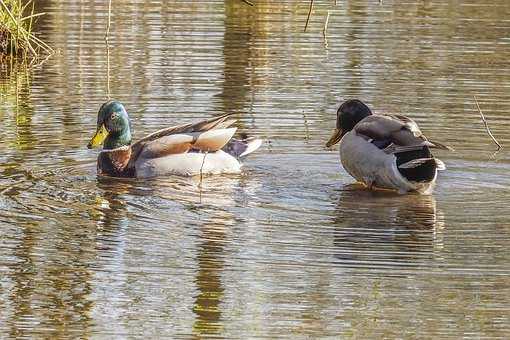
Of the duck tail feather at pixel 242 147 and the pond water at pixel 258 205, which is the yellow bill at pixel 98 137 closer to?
the pond water at pixel 258 205

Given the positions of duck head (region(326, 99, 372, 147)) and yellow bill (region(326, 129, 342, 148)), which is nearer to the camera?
duck head (region(326, 99, 372, 147))

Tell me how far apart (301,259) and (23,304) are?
1811 mm

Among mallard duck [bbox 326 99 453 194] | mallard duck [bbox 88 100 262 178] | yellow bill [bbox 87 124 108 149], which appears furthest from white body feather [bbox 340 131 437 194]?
yellow bill [bbox 87 124 108 149]

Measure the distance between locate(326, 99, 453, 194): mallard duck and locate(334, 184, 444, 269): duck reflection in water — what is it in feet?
0.40

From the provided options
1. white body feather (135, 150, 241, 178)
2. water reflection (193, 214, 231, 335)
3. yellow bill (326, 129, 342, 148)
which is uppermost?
yellow bill (326, 129, 342, 148)

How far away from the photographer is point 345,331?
24.4ft

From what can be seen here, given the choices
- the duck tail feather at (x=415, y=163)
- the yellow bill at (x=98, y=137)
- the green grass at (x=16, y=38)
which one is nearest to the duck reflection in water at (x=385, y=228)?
the duck tail feather at (x=415, y=163)

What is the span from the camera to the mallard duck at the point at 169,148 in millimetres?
11922

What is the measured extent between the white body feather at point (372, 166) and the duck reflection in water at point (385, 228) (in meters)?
0.09

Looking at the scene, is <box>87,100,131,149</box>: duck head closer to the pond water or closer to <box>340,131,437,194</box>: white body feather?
the pond water

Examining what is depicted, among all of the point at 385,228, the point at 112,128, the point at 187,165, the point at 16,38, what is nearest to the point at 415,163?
the point at 385,228

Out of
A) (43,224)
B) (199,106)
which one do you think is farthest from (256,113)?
(43,224)

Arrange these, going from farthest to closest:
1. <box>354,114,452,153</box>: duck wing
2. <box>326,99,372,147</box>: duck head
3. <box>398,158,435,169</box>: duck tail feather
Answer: <box>326,99,372,147</box>: duck head, <box>354,114,452,153</box>: duck wing, <box>398,158,435,169</box>: duck tail feather

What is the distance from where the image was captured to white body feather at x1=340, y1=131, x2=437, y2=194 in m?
11.1
